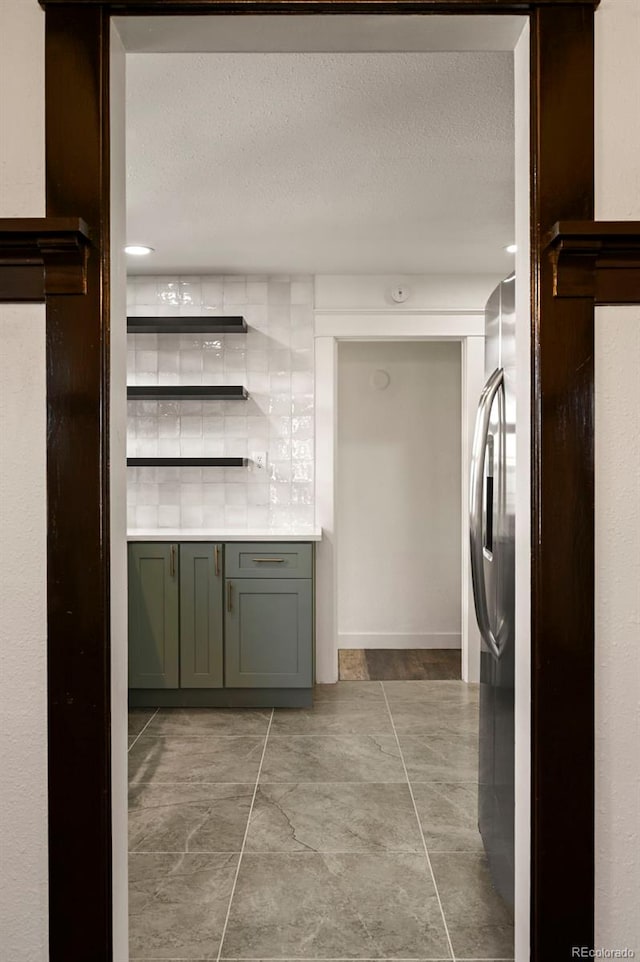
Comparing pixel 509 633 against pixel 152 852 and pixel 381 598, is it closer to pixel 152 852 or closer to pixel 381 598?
pixel 152 852

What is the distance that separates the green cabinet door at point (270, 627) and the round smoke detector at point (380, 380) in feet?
6.62

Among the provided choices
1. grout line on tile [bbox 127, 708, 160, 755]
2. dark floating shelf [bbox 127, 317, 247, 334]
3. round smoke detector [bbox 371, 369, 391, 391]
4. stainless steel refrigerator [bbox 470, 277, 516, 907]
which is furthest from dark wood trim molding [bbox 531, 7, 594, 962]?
round smoke detector [bbox 371, 369, 391, 391]

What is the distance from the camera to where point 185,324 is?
14.6 ft

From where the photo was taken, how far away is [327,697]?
448 centimetres

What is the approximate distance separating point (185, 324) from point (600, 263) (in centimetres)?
346

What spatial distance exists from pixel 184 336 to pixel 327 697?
2.38m

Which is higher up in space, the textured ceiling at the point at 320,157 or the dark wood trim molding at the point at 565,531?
the textured ceiling at the point at 320,157

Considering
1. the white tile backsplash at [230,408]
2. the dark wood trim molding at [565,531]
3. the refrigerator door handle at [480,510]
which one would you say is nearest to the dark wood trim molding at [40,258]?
the dark wood trim molding at [565,531]

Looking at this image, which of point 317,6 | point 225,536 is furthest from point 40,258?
point 225,536

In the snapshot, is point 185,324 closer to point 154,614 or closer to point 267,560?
point 267,560

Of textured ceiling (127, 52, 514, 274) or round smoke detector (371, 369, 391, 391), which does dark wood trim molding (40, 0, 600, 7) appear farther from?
round smoke detector (371, 369, 391, 391)

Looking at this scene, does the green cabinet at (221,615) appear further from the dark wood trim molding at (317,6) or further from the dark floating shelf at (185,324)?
the dark wood trim molding at (317,6)

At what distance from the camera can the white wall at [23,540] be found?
1309mm

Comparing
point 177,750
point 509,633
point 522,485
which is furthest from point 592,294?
point 177,750
